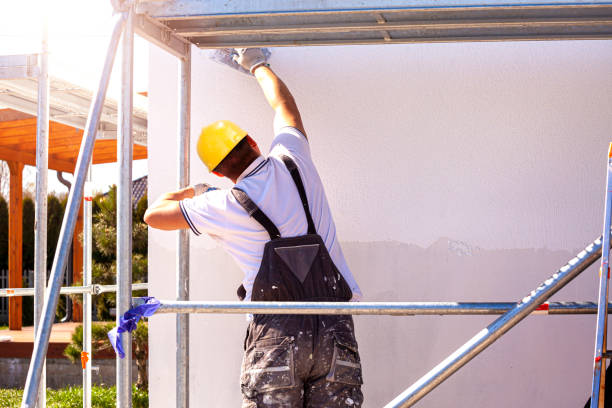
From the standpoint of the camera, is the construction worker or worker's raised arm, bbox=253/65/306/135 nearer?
the construction worker

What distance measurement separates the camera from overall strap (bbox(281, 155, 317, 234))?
316cm

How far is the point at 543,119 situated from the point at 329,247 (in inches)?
66.6

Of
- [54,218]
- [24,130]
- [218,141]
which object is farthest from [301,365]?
[54,218]

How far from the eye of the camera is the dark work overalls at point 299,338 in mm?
3025

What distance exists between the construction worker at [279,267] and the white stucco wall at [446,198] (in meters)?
1.15

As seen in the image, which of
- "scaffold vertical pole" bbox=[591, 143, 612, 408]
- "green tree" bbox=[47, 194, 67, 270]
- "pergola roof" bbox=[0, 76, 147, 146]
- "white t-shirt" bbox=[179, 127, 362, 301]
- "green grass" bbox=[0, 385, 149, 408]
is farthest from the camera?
"green tree" bbox=[47, 194, 67, 270]

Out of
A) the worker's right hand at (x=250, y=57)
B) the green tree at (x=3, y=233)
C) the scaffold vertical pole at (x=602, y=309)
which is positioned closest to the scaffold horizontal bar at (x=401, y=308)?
the scaffold vertical pole at (x=602, y=309)

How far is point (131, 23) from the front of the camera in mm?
3127

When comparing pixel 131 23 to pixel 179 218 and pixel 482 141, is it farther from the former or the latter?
pixel 482 141

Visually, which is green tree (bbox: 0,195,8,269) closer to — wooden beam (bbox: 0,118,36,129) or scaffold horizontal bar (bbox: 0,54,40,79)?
wooden beam (bbox: 0,118,36,129)

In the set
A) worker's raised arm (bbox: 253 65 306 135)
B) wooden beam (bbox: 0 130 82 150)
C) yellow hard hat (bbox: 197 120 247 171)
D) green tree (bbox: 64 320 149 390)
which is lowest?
green tree (bbox: 64 320 149 390)

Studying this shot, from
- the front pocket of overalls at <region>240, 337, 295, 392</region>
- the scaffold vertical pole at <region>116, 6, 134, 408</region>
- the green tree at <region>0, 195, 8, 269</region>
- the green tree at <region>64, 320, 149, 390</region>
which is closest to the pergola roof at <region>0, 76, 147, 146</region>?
the scaffold vertical pole at <region>116, 6, 134, 408</region>

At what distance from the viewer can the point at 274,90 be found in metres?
3.77

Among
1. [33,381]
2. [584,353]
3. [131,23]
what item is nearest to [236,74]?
[131,23]
